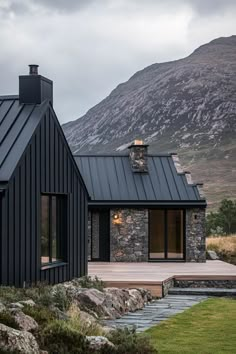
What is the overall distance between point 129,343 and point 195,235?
12.4m

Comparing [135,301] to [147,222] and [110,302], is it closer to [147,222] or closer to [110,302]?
[110,302]

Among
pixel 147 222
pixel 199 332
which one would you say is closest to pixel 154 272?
pixel 147 222

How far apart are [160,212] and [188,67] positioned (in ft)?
426

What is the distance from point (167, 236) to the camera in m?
20.5

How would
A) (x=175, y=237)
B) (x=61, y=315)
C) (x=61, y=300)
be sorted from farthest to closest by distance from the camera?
(x=175, y=237) → (x=61, y=300) → (x=61, y=315)

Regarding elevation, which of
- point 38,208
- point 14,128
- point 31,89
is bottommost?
point 38,208

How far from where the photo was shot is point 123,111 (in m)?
134

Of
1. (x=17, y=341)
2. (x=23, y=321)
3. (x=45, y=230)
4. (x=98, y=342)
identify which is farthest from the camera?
(x=45, y=230)

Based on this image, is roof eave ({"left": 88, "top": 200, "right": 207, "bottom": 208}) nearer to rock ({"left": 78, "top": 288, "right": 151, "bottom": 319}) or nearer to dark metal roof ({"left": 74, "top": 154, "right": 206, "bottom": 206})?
dark metal roof ({"left": 74, "top": 154, "right": 206, "bottom": 206})

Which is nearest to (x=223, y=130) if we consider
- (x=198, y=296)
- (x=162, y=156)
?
(x=162, y=156)

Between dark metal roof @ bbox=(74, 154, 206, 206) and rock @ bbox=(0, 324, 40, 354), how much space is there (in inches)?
511

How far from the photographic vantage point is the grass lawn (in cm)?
880

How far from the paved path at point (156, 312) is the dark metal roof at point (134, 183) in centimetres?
589

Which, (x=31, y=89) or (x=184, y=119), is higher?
(x=184, y=119)
